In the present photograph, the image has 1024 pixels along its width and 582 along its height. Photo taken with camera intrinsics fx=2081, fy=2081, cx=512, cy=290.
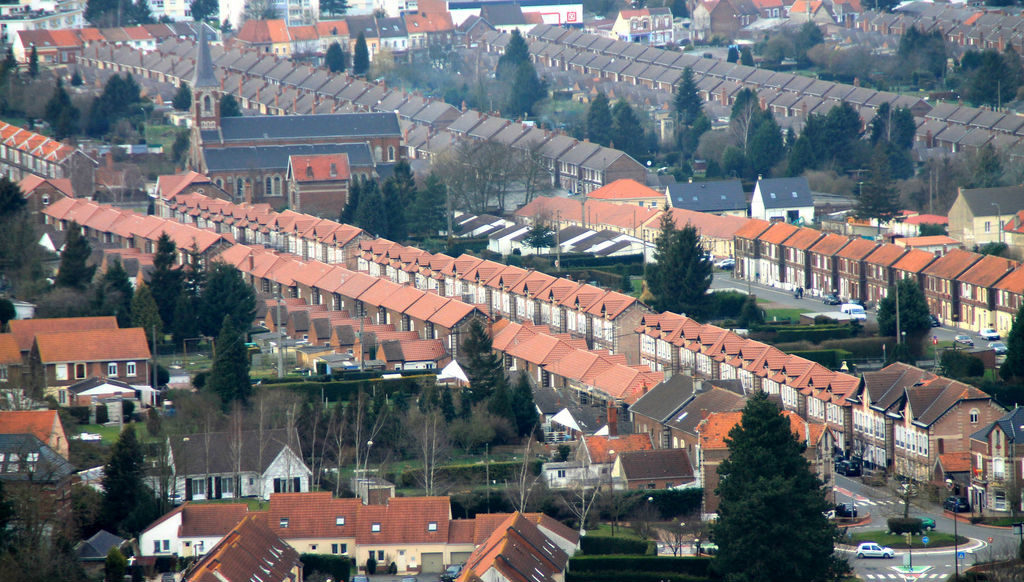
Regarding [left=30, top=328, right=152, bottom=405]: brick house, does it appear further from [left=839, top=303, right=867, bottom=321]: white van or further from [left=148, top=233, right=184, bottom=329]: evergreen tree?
[left=839, top=303, right=867, bottom=321]: white van

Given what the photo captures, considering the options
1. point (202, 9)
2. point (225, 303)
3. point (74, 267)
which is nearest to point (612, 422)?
point (225, 303)

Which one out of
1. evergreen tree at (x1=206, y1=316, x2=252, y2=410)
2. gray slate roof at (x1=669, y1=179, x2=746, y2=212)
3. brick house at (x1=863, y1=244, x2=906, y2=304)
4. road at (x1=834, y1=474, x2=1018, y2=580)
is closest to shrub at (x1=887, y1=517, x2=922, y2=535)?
road at (x1=834, y1=474, x2=1018, y2=580)

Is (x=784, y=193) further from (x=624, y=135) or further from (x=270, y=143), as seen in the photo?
(x=270, y=143)

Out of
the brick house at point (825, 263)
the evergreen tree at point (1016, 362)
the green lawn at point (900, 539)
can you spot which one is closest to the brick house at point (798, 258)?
the brick house at point (825, 263)

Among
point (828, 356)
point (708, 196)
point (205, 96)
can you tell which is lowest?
point (708, 196)

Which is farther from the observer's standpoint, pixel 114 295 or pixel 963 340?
pixel 963 340

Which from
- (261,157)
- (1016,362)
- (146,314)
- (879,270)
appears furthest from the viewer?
(261,157)

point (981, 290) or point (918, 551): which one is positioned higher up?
point (918, 551)
